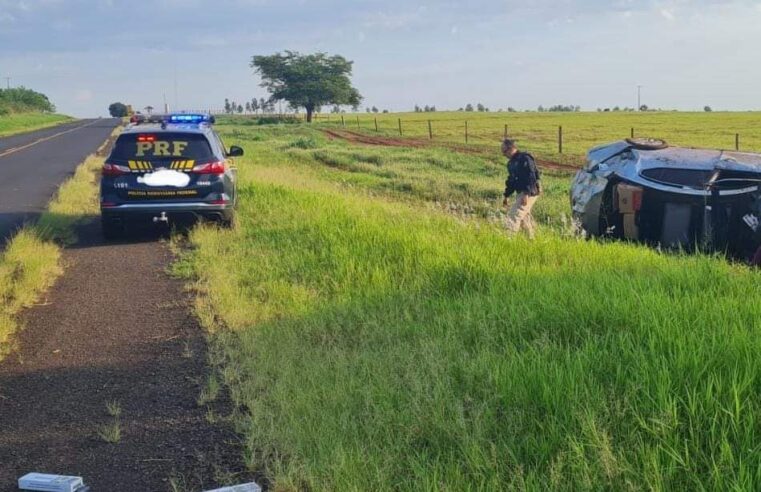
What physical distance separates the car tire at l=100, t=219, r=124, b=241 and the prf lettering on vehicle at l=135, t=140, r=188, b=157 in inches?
40.1

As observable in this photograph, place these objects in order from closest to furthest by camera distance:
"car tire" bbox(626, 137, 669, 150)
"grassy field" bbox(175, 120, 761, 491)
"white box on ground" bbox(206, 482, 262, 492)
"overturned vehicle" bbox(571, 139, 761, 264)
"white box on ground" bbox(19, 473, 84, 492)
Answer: "grassy field" bbox(175, 120, 761, 491) → "white box on ground" bbox(206, 482, 262, 492) → "white box on ground" bbox(19, 473, 84, 492) → "overturned vehicle" bbox(571, 139, 761, 264) → "car tire" bbox(626, 137, 669, 150)

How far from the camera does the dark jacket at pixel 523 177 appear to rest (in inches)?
449

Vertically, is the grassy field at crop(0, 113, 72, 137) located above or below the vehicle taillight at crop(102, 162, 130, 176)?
above

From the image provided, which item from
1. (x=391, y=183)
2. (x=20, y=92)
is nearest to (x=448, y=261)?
(x=391, y=183)

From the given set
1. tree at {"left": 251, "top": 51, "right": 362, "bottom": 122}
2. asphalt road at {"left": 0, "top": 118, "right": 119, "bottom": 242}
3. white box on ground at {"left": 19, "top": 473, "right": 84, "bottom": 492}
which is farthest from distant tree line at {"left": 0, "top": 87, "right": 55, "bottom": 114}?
white box on ground at {"left": 19, "top": 473, "right": 84, "bottom": 492}

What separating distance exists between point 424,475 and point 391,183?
18.5 meters

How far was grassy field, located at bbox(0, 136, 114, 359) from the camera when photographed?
668 centimetres

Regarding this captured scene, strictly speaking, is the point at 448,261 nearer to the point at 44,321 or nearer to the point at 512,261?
the point at 512,261

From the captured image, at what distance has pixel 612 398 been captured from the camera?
3395 mm

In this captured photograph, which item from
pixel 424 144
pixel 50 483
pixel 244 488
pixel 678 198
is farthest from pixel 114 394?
pixel 424 144

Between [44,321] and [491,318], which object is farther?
[44,321]

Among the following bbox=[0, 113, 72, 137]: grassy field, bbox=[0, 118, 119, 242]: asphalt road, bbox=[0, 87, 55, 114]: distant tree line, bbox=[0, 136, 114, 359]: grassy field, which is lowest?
bbox=[0, 136, 114, 359]: grassy field

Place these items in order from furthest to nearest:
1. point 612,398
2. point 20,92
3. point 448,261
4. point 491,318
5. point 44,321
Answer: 1. point 20,92
2. point 448,261
3. point 44,321
4. point 491,318
5. point 612,398

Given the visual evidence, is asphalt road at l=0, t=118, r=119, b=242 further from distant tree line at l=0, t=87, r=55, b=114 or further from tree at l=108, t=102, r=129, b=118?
tree at l=108, t=102, r=129, b=118
